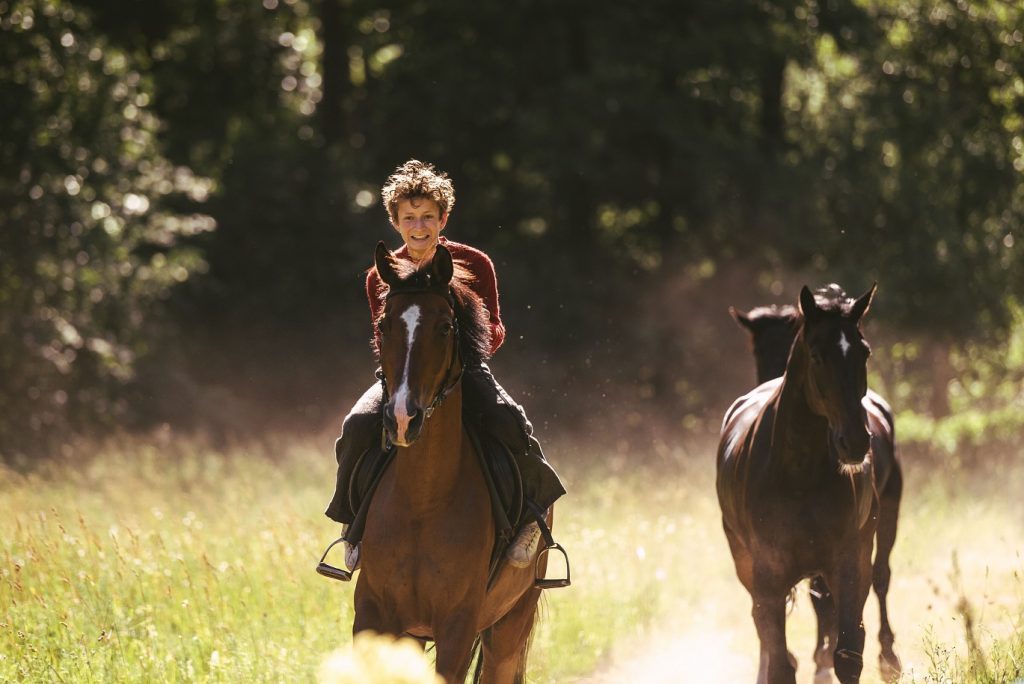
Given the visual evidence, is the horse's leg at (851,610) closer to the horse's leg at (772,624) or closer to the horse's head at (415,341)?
the horse's leg at (772,624)

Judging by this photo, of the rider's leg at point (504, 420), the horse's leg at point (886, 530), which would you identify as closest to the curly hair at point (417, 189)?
the rider's leg at point (504, 420)

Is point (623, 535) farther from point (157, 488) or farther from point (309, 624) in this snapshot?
point (157, 488)

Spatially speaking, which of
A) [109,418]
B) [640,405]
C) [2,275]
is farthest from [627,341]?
[2,275]

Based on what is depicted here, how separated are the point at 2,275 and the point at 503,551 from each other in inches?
598

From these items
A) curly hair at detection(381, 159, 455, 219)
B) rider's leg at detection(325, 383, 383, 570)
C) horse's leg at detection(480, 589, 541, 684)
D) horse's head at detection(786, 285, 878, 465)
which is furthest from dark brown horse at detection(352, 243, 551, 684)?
horse's head at detection(786, 285, 878, 465)

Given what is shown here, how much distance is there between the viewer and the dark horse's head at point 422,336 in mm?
5395

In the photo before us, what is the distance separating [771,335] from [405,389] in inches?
228

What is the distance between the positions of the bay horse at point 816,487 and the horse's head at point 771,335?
1.97 m

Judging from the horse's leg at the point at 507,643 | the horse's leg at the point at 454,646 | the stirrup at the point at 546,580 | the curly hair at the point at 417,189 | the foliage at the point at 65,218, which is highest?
the foliage at the point at 65,218

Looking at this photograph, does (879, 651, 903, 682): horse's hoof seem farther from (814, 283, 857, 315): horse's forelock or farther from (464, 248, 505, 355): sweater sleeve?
(464, 248, 505, 355): sweater sleeve

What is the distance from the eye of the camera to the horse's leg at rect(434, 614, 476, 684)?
5.85 meters

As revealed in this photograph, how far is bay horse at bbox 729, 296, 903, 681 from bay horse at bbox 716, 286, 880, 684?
102cm

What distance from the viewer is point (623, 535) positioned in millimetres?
13125

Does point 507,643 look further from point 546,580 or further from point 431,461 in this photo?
point 431,461
